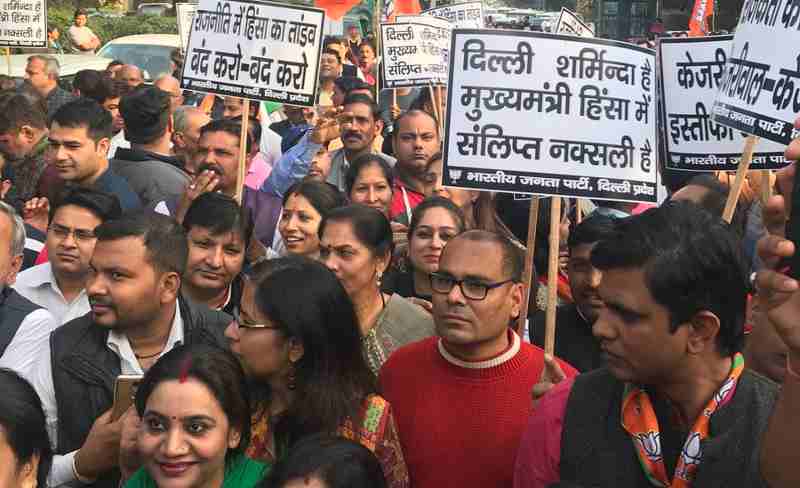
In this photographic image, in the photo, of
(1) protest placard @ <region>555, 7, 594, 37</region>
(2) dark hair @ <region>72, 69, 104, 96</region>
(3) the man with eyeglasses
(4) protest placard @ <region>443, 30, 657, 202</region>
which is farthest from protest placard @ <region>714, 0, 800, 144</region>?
(2) dark hair @ <region>72, 69, 104, 96</region>

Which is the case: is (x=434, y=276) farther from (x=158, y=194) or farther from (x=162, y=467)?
(x=158, y=194)

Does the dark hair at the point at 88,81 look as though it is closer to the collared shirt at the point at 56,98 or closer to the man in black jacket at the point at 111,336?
the collared shirt at the point at 56,98

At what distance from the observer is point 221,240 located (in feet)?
18.0

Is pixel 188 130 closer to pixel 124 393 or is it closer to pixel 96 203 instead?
pixel 96 203

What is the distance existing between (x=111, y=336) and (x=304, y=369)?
0.80 meters

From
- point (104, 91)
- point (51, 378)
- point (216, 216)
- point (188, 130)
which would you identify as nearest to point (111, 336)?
point (51, 378)

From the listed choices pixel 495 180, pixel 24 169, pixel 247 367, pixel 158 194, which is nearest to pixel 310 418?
pixel 247 367

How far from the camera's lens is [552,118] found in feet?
15.7

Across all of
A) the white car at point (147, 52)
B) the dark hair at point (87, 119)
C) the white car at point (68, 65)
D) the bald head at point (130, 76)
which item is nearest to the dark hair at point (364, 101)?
the dark hair at point (87, 119)

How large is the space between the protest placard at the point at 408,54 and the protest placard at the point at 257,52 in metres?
3.71

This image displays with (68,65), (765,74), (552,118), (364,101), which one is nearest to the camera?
(765,74)

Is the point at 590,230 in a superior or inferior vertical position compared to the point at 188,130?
superior

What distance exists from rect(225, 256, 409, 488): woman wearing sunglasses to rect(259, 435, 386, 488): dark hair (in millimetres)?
323

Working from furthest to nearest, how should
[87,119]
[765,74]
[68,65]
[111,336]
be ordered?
[68,65] → [87,119] → [765,74] → [111,336]
